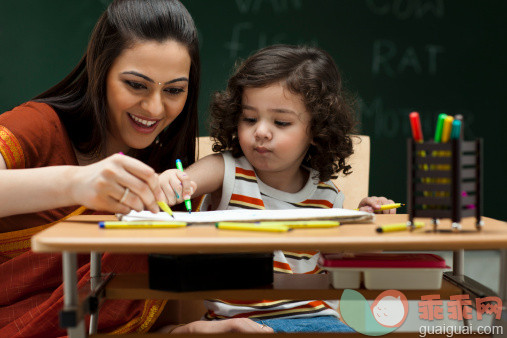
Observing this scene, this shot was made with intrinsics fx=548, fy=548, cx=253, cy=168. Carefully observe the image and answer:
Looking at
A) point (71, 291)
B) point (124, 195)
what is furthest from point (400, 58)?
point (71, 291)

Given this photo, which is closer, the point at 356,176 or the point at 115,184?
the point at 115,184

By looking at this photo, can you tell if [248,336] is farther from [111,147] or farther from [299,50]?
[299,50]

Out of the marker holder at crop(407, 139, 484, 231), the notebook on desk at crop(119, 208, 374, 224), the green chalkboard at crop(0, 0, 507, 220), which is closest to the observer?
the marker holder at crop(407, 139, 484, 231)

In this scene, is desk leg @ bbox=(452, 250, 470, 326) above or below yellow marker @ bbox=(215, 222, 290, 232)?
below

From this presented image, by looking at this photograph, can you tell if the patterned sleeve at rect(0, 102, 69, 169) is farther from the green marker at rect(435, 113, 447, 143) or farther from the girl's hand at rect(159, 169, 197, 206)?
the green marker at rect(435, 113, 447, 143)

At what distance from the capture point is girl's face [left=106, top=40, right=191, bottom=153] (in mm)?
1347

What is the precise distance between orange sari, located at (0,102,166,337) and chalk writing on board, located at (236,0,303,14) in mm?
1573

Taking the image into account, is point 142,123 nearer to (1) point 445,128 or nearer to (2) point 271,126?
(2) point 271,126

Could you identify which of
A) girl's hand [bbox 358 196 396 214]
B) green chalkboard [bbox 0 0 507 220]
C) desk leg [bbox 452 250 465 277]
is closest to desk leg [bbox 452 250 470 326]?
desk leg [bbox 452 250 465 277]

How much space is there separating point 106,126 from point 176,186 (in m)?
0.43

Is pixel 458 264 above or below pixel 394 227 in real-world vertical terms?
below

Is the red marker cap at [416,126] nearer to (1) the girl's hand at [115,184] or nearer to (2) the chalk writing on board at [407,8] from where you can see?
(1) the girl's hand at [115,184]

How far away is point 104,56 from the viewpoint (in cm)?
137

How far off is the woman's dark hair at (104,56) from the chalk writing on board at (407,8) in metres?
1.55
